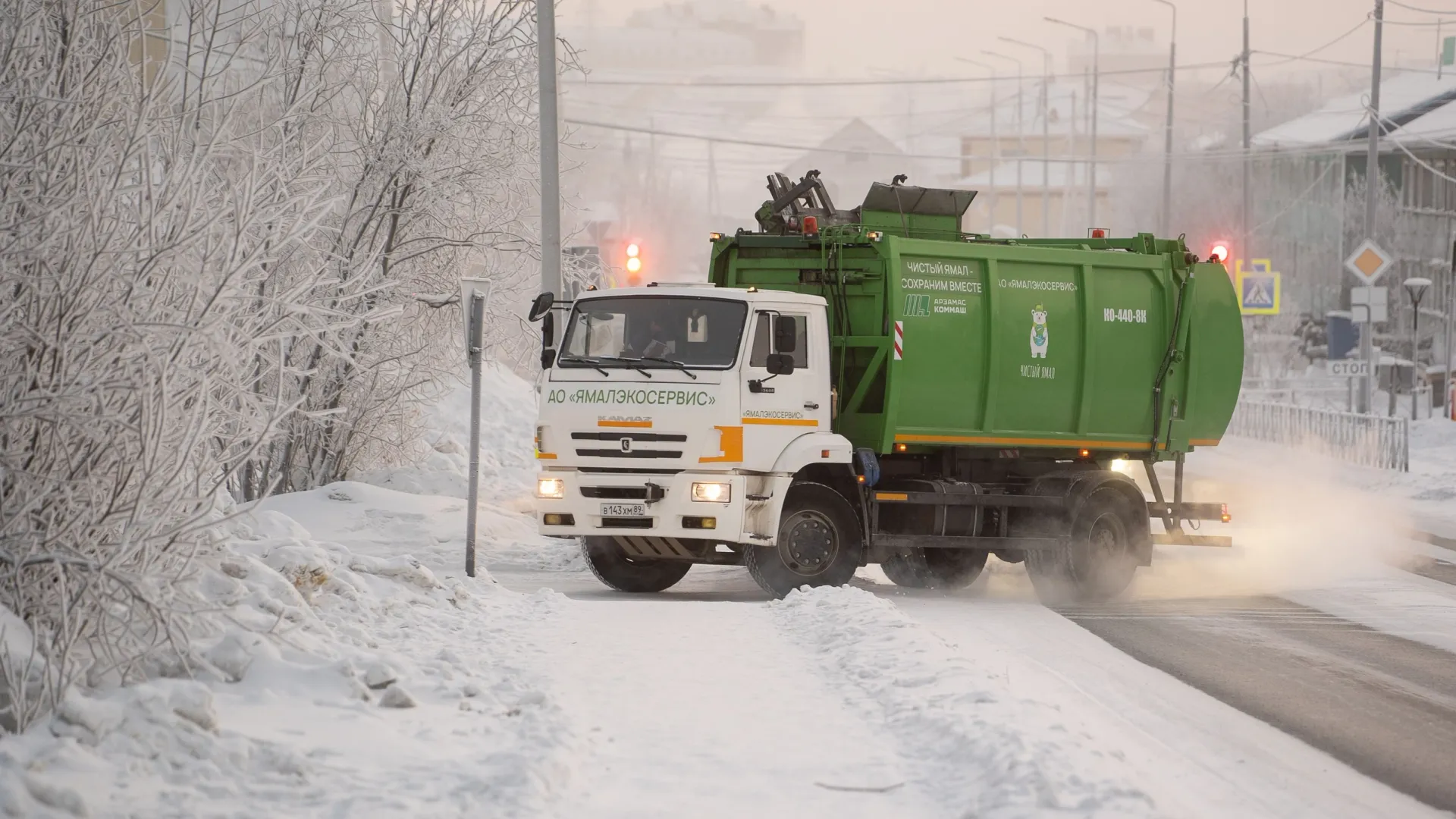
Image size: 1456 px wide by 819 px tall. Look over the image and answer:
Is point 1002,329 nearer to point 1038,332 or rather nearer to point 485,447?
point 1038,332

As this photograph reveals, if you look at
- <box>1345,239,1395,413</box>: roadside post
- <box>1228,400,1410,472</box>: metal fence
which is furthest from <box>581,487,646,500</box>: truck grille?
<box>1345,239,1395,413</box>: roadside post

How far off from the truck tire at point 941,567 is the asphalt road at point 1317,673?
1.81 metres

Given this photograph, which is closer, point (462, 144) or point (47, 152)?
point (47, 152)

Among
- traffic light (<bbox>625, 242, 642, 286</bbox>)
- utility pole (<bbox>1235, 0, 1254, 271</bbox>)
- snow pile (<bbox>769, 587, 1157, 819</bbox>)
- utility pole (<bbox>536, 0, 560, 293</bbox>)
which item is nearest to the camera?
snow pile (<bbox>769, 587, 1157, 819</bbox>)

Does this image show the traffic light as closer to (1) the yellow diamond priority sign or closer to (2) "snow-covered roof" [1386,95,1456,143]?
(1) the yellow diamond priority sign

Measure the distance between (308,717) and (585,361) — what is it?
6813 mm

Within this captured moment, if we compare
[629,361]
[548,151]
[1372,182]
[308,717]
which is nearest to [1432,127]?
[1372,182]

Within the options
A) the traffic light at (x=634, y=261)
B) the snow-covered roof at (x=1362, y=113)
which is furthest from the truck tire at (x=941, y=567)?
the snow-covered roof at (x=1362, y=113)

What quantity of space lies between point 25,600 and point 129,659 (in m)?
0.54

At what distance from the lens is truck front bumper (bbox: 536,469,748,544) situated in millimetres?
13812

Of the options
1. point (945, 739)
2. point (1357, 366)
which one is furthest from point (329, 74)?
point (1357, 366)

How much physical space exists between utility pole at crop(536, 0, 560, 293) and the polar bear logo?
5.41 metres

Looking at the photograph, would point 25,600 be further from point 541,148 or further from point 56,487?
point 541,148

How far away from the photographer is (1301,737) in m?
8.89
